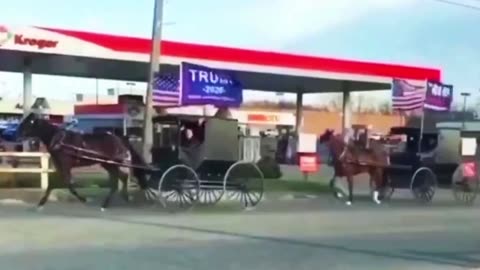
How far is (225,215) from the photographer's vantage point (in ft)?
69.5

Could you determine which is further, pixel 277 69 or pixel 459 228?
pixel 277 69

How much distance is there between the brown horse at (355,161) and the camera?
2661cm

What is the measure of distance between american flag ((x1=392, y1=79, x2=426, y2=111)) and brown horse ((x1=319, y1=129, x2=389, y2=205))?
167 inches

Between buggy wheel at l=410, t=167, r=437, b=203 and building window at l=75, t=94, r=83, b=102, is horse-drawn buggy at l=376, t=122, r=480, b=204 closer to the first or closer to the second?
buggy wheel at l=410, t=167, r=437, b=203

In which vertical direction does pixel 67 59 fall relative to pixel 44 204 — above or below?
above

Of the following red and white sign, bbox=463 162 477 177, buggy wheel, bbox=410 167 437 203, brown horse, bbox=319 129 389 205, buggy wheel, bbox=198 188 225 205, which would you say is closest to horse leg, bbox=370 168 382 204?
brown horse, bbox=319 129 389 205

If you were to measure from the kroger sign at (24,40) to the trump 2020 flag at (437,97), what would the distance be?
49.1 ft

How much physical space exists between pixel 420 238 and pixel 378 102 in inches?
5880

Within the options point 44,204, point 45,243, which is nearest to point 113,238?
point 45,243

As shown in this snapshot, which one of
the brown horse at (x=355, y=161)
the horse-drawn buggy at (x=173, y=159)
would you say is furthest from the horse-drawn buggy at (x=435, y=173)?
the horse-drawn buggy at (x=173, y=159)

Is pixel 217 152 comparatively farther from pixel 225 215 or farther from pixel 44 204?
pixel 44 204

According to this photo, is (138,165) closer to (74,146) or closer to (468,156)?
(74,146)

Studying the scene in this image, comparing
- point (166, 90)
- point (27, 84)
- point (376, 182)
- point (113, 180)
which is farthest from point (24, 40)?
point (376, 182)

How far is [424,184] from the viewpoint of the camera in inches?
1110
